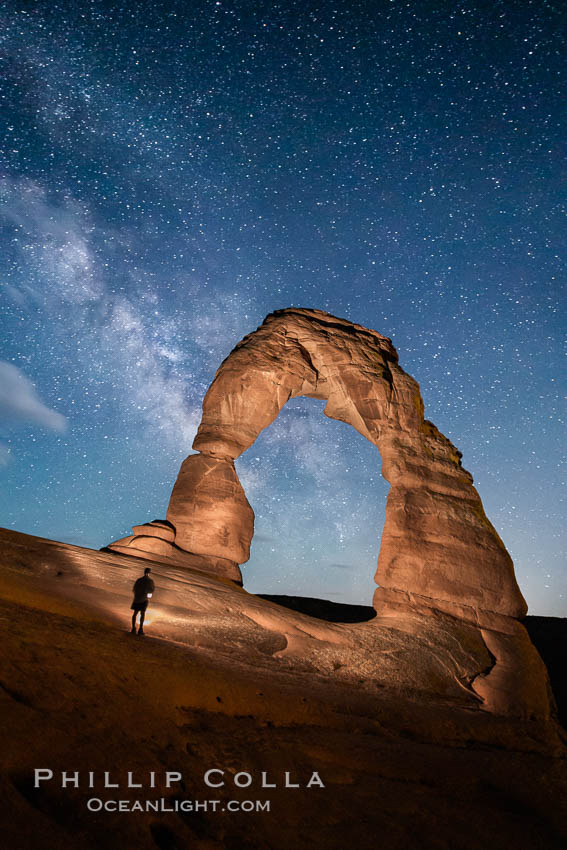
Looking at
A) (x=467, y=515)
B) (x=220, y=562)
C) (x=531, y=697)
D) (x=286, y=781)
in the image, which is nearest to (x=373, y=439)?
(x=467, y=515)

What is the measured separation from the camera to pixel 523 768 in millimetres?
4414

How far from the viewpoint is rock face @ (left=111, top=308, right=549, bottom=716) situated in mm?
11070

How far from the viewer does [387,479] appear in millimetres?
13328

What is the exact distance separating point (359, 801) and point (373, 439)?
38.0 feet

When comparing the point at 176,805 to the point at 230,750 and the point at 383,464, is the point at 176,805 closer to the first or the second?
the point at 230,750

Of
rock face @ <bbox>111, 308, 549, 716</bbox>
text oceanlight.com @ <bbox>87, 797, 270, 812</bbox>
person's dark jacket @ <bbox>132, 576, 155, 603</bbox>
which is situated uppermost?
rock face @ <bbox>111, 308, 549, 716</bbox>

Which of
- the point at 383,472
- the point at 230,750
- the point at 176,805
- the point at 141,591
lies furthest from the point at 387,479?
the point at 176,805

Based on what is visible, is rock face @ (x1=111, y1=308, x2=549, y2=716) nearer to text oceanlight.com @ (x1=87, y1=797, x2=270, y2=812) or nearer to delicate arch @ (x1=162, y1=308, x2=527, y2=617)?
delicate arch @ (x1=162, y1=308, x2=527, y2=617)

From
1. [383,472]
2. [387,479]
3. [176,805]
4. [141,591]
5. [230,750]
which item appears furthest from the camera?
[383,472]

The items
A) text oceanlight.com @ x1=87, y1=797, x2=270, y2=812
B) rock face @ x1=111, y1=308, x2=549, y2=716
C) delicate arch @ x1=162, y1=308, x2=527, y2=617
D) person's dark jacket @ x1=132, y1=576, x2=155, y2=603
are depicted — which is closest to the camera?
text oceanlight.com @ x1=87, y1=797, x2=270, y2=812

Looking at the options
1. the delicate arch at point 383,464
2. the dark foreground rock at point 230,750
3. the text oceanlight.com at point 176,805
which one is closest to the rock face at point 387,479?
the delicate arch at point 383,464

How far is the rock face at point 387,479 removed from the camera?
1107 centimetres

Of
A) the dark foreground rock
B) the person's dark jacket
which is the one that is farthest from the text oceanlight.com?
the person's dark jacket

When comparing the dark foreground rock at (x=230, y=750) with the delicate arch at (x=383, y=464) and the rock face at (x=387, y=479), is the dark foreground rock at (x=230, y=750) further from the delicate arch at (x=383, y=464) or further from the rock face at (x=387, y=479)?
the delicate arch at (x=383, y=464)
